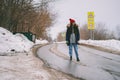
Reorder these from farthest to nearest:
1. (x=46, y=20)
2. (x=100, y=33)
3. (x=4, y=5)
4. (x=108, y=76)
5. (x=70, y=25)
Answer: (x=100, y=33) < (x=46, y=20) < (x=4, y=5) < (x=70, y=25) < (x=108, y=76)

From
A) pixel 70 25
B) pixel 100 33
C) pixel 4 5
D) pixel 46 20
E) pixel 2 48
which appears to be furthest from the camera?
pixel 100 33

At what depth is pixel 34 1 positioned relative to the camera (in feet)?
82.0

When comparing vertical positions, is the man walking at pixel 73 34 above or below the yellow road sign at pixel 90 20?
below

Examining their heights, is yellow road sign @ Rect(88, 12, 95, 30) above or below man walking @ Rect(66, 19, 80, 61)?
above

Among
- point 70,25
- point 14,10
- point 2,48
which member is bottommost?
point 2,48

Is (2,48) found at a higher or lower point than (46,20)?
lower

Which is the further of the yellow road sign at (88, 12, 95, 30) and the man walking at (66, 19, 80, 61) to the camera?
the yellow road sign at (88, 12, 95, 30)

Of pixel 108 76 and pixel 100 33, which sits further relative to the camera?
pixel 100 33

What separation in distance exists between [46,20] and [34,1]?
21.4m

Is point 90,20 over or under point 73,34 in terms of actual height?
over

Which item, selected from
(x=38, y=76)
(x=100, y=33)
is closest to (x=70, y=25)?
(x=38, y=76)

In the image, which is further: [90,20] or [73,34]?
[90,20]

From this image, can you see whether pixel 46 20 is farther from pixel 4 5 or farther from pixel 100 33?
pixel 100 33

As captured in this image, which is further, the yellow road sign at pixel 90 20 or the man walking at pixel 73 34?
the yellow road sign at pixel 90 20
